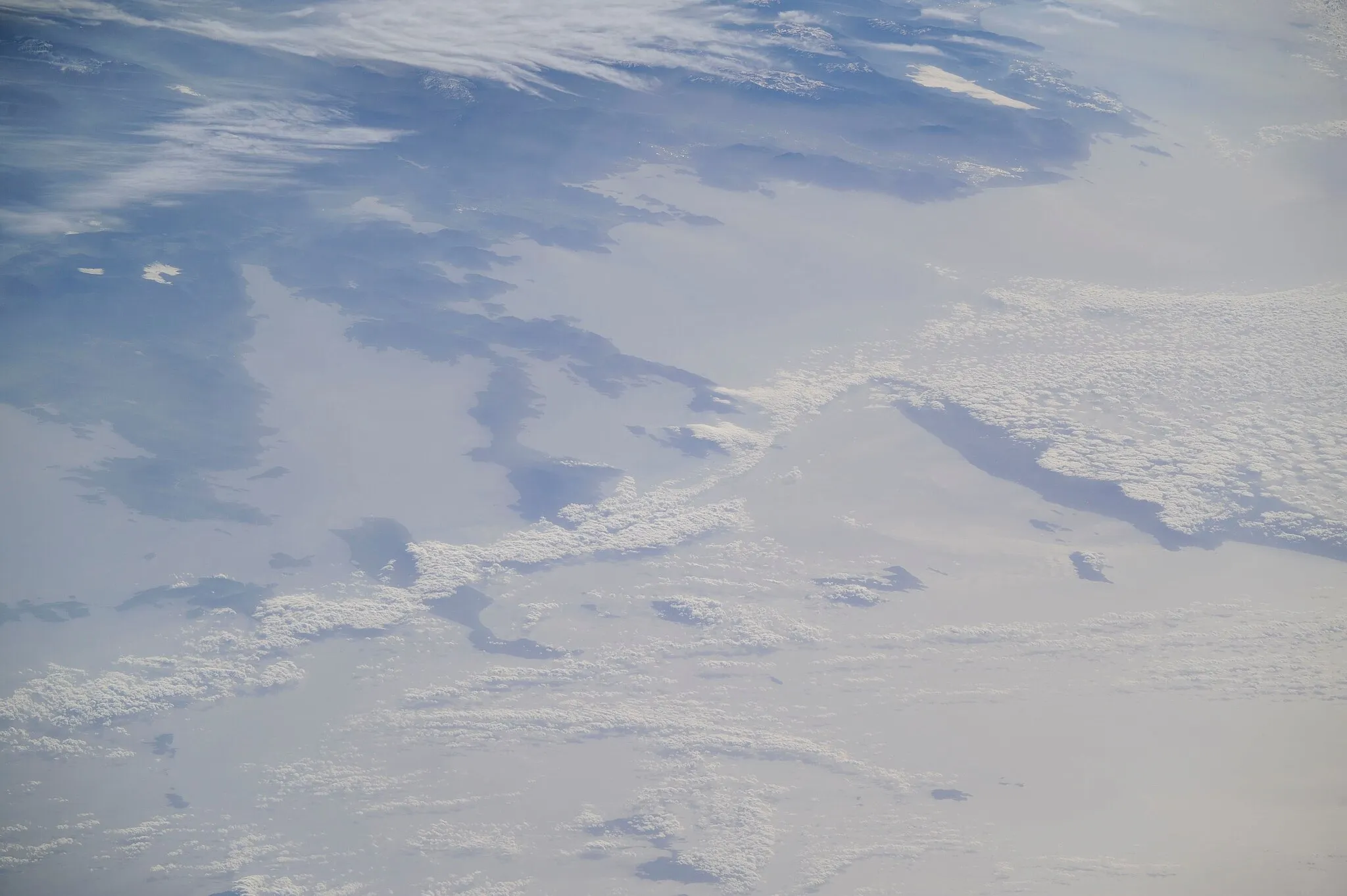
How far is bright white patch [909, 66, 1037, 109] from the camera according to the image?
7.29 meters

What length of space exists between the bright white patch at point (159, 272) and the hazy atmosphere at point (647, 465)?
7 cm

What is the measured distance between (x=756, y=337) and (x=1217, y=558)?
2.41 metres

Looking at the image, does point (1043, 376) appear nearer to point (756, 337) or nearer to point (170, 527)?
point (756, 337)

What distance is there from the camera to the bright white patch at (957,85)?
7.29 metres

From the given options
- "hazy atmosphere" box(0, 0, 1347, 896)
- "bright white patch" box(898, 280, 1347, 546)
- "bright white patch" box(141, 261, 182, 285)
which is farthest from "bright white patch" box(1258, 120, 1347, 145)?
"bright white patch" box(141, 261, 182, 285)

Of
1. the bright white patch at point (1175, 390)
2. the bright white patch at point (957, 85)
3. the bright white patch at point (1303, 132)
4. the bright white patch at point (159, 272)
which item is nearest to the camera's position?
the bright white patch at point (1175, 390)

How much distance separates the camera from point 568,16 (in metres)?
7.25

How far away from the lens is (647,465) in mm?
4727

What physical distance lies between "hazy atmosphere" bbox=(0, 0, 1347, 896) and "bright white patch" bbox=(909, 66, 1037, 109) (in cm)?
5

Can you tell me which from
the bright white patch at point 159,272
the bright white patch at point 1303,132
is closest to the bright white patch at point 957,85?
the bright white patch at point 1303,132

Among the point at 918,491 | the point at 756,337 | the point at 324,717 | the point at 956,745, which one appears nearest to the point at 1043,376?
the point at 918,491

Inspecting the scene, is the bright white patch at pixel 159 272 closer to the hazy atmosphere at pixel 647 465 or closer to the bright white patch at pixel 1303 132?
the hazy atmosphere at pixel 647 465

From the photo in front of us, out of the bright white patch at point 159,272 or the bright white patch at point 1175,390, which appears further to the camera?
the bright white patch at point 159,272

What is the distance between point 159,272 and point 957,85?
5341 millimetres
